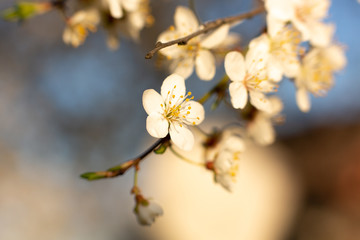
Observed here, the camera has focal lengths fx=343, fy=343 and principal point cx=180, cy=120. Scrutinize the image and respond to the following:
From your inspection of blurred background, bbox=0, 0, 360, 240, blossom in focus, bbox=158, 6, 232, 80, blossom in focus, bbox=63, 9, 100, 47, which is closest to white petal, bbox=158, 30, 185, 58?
blossom in focus, bbox=158, 6, 232, 80

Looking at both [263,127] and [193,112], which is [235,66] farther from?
[263,127]

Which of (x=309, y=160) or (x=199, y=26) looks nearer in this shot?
(x=199, y=26)

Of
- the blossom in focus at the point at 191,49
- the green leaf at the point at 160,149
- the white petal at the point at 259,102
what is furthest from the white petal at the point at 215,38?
the green leaf at the point at 160,149

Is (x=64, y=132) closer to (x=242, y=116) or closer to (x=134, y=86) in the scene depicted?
(x=134, y=86)

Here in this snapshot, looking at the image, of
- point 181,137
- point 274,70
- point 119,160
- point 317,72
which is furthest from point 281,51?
point 119,160

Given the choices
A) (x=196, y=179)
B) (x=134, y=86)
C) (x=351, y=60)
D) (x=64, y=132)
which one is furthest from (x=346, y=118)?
(x=64, y=132)

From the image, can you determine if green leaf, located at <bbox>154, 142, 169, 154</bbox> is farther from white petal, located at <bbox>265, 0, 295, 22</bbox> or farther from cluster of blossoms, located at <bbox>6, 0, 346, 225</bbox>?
white petal, located at <bbox>265, 0, 295, 22</bbox>
